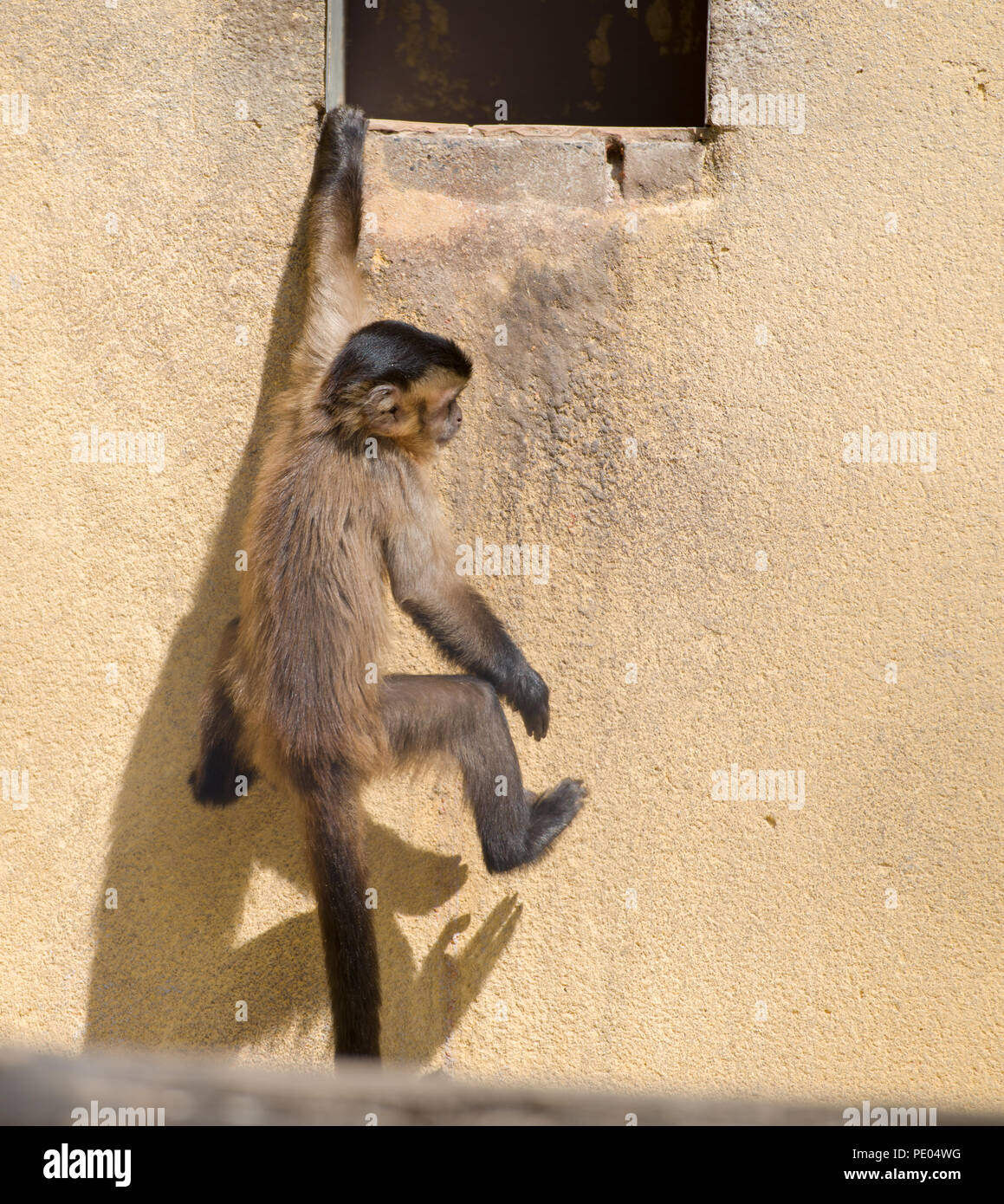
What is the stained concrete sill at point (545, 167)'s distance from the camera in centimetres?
390

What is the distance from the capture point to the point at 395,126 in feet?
12.9

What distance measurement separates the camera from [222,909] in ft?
13.1

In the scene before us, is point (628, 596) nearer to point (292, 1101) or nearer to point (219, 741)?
point (219, 741)

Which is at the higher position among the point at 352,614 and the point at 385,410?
the point at 385,410

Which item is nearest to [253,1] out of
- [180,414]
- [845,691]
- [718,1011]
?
[180,414]

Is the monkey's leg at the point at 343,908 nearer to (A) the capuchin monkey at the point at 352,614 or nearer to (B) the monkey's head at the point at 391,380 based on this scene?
(A) the capuchin monkey at the point at 352,614

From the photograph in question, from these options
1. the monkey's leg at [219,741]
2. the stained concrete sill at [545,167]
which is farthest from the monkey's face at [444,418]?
the monkey's leg at [219,741]

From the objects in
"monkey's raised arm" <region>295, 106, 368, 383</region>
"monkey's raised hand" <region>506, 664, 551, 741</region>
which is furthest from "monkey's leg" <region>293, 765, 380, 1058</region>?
"monkey's raised arm" <region>295, 106, 368, 383</region>

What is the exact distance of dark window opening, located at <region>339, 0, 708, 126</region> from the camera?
536cm

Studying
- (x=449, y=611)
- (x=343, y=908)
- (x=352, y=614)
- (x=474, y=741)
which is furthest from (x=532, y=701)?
(x=343, y=908)

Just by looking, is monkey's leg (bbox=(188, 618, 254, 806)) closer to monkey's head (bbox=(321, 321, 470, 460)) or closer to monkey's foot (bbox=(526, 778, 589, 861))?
monkey's head (bbox=(321, 321, 470, 460))

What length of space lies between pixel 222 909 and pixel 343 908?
88cm

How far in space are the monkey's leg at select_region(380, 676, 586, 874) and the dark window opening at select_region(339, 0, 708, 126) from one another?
137 inches

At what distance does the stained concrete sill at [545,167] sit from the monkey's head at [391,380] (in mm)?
795
